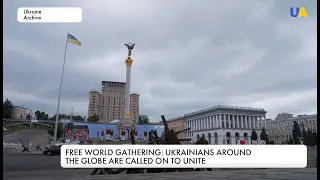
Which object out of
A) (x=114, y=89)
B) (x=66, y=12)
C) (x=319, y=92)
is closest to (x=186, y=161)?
(x=319, y=92)

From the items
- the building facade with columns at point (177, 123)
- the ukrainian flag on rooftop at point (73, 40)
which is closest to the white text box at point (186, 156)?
the ukrainian flag on rooftop at point (73, 40)

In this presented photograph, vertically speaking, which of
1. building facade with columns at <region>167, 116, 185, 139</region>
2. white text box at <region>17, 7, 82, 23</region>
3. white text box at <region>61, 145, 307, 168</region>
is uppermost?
white text box at <region>17, 7, 82, 23</region>

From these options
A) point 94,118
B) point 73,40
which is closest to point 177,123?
point 73,40

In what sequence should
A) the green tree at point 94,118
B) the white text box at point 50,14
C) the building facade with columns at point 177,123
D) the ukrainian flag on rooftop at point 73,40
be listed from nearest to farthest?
the white text box at point 50,14 < the ukrainian flag on rooftop at point 73,40 < the building facade with columns at point 177,123 < the green tree at point 94,118

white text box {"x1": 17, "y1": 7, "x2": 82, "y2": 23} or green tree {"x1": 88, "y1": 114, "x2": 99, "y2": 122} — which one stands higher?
green tree {"x1": 88, "y1": 114, "x2": 99, "y2": 122}

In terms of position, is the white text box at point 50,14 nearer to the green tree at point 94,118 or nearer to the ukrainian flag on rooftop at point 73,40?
the ukrainian flag on rooftop at point 73,40

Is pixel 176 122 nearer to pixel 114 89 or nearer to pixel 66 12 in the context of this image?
pixel 66 12

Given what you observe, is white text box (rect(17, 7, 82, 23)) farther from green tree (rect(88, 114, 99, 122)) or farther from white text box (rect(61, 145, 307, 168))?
green tree (rect(88, 114, 99, 122))

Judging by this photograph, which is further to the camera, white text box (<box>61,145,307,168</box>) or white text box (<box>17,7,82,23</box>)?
white text box (<box>17,7,82,23</box>)

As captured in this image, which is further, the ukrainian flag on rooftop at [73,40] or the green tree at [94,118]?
the green tree at [94,118]

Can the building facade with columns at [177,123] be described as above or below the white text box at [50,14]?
below

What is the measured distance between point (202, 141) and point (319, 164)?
5840 mm

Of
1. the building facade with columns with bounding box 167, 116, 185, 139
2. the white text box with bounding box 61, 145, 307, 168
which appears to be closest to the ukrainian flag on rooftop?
the white text box with bounding box 61, 145, 307, 168

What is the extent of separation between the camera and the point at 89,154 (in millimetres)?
4234
